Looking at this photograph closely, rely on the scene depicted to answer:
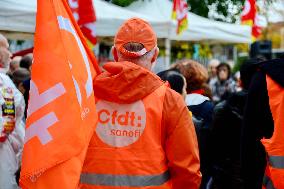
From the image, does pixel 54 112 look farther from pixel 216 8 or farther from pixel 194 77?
pixel 216 8

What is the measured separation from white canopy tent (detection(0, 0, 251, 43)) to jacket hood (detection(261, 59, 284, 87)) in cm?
346

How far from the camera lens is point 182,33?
31.9 feet

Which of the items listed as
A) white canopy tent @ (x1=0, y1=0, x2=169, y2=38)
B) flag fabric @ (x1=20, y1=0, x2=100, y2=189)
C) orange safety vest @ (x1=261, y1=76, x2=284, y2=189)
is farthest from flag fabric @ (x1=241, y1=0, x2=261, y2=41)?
flag fabric @ (x1=20, y1=0, x2=100, y2=189)

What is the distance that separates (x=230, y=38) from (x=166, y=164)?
28.5 feet

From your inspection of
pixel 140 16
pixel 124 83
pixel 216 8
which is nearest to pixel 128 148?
pixel 124 83

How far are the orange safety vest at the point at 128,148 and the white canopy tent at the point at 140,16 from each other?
3.34 metres

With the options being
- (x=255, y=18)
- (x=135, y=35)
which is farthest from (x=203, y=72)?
(x=255, y=18)

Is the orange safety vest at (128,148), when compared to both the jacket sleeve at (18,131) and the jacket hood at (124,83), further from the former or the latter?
the jacket sleeve at (18,131)

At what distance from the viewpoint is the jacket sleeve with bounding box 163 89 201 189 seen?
2.78 metres

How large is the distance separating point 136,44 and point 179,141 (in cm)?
54

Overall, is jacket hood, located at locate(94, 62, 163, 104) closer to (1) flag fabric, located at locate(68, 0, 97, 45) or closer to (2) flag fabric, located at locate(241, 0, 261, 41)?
(1) flag fabric, located at locate(68, 0, 97, 45)

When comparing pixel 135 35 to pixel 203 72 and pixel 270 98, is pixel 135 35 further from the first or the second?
pixel 203 72

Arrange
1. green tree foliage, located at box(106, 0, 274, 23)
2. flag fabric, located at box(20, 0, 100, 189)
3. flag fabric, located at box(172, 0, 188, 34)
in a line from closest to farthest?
1. flag fabric, located at box(20, 0, 100, 189)
2. flag fabric, located at box(172, 0, 188, 34)
3. green tree foliage, located at box(106, 0, 274, 23)

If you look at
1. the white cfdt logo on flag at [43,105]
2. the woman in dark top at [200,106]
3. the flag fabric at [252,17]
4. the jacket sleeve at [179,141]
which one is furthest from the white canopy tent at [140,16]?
the white cfdt logo on flag at [43,105]
